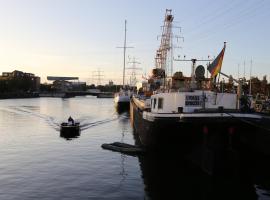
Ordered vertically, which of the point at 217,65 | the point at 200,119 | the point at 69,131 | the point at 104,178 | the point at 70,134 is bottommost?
the point at 104,178

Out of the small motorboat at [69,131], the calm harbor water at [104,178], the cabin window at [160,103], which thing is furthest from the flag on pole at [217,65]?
the small motorboat at [69,131]

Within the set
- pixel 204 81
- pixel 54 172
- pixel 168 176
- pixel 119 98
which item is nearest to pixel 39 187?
pixel 54 172

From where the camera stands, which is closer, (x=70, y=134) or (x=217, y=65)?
(x=217, y=65)

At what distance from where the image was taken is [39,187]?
94.5ft

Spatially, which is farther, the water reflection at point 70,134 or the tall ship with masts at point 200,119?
the water reflection at point 70,134

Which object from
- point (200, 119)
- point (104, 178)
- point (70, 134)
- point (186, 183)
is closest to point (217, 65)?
point (200, 119)

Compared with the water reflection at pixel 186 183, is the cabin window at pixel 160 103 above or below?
above

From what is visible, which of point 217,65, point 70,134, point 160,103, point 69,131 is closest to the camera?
point 217,65

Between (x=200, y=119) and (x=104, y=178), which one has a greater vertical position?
(x=200, y=119)

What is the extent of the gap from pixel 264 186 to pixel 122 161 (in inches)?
497

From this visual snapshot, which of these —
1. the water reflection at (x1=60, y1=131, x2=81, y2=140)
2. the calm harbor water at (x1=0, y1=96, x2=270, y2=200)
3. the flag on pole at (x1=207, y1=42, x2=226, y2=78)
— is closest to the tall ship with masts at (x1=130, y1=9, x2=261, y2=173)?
the flag on pole at (x1=207, y1=42, x2=226, y2=78)

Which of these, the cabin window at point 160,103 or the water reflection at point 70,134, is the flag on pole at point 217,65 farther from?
the water reflection at point 70,134

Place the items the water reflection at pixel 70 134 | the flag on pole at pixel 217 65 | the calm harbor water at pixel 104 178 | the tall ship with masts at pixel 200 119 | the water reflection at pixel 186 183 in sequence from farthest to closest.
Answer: the water reflection at pixel 70 134, the flag on pole at pixel 217 65, the tall ship with masts at pixel 200 119, the water reflection at pixel 186 183, the calm harbor water at pixel 104 178

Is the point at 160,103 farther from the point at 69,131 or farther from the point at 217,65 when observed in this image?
the point at 69,131
